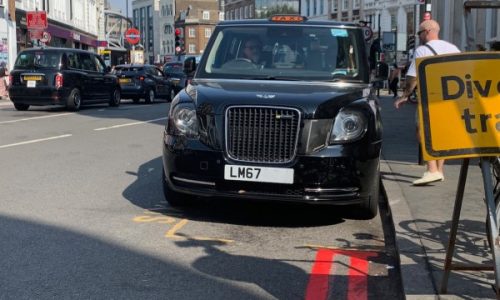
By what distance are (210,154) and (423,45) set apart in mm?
3069

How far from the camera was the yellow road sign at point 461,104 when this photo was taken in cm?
369

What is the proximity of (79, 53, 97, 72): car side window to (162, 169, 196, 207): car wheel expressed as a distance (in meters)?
14.5

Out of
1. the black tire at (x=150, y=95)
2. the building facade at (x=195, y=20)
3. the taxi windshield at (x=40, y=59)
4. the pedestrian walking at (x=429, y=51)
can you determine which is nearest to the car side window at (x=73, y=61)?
the taxi windshield at (x=40, y=59)

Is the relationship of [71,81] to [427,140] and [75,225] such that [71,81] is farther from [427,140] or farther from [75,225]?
[427,140]

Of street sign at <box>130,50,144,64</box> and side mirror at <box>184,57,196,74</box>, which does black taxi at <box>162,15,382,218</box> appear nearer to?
side mirror at <box>184,57,196,74</box>

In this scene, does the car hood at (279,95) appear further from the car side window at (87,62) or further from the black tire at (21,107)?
the black tire at (21,107)

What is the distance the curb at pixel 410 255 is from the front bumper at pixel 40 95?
1378 cm

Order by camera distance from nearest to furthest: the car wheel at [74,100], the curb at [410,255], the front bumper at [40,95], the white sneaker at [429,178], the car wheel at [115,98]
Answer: the curb at [410,255] < the white sneaker at [429,178] < the front bumper at [40,95] < the car wheel at [74,100] < the car wheel at [115,98]

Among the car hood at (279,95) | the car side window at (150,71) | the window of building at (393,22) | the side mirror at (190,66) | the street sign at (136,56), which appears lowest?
the car hood at (279,95)

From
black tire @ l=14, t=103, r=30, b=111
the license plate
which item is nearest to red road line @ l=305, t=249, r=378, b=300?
the license plate

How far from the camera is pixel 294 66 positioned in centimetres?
685

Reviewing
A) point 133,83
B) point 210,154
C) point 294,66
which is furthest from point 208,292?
point 133,83

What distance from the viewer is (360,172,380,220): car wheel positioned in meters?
5.84

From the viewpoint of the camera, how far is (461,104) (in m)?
3.72
